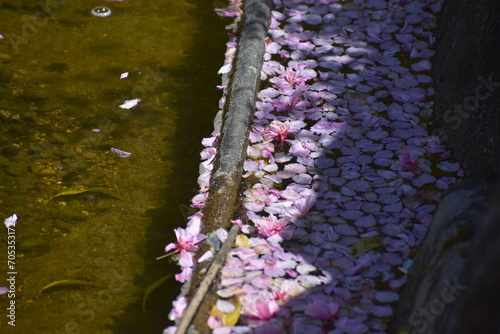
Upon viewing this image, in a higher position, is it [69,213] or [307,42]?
[307,42]

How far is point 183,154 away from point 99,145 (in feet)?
1.45

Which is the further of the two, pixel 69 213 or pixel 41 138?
pixel 41 138

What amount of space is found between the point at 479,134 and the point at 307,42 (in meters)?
1.43

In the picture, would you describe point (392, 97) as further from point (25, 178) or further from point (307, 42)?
point (25, 178)

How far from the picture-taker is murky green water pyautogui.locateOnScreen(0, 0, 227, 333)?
8.49 ft

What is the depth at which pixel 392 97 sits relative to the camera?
3.43m

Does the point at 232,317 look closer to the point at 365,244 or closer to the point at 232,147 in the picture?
the point at 365,244

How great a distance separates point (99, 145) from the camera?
3.30 m

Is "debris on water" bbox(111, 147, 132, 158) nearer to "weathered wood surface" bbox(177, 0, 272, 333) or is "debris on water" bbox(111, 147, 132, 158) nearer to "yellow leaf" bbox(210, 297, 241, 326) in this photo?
"weathered wood surface" bbox(177, 0, 272, 333)

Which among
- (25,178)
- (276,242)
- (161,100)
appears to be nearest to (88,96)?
(161,100)

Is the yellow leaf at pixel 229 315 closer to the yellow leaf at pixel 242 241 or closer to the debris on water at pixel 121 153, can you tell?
the yellow leaf at pixel 242 241

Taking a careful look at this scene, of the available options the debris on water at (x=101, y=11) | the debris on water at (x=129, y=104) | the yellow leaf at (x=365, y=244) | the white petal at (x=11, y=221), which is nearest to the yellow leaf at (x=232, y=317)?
the yellow leaf at (x=365, y=244)

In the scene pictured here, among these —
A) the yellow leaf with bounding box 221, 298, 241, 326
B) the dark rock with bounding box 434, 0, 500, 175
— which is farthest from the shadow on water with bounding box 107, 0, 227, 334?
the dark rock with bounding box 434, 0, 500, 175

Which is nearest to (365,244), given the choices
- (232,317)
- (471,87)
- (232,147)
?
(232,317)
